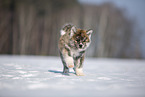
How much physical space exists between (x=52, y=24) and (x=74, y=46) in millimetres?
27243

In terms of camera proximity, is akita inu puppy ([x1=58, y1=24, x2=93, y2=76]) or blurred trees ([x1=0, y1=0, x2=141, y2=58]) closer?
akita inu puppy ([x1=58, y1=24, x2=93, y2=76])

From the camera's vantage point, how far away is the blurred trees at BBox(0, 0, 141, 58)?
29.1 metres

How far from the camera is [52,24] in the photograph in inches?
1272

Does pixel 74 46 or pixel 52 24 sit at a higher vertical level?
pixel 52 24

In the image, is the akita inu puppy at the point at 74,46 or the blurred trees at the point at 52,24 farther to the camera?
the blurred trees at the point at 52,24

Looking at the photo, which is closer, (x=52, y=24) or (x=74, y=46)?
(x=74, y=46)

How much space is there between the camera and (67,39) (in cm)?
599

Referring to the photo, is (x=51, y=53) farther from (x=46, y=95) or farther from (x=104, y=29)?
(x=46, y=95)

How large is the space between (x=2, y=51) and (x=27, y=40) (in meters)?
4.01

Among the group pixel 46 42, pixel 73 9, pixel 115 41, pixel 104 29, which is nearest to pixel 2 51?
pixel 46 42

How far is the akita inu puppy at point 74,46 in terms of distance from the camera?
5531mm

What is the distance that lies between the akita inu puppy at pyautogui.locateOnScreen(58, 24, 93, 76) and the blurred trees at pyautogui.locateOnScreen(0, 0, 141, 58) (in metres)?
23.9

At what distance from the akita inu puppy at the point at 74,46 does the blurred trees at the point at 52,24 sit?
2390cm

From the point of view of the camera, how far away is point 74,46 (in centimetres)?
559
